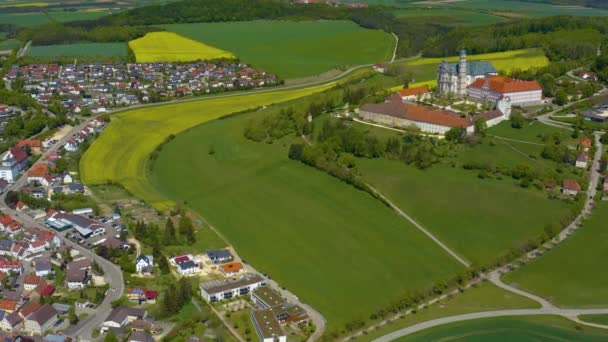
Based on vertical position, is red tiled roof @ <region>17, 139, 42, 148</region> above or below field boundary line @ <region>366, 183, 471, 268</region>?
above

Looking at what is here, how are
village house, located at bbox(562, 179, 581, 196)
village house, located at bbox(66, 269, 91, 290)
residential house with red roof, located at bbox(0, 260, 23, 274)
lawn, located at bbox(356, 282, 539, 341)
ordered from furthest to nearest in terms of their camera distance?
village house, located at bbox(562, 179, 581, 196) < residential house with red roof, located at bbox(0, 260, 23, 274) < village house, located at bbox(66, 269, 91, 290) < lawn, located at bbox(356, 282, 539, 341)

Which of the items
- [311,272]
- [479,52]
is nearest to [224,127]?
[311,272]

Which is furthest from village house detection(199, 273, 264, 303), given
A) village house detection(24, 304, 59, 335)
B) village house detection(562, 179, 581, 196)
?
village house detection(562, 179, 581, 196)

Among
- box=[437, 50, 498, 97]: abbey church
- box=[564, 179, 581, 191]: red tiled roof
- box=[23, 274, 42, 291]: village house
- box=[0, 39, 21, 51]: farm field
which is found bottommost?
box=[0, 39, 21, 51]: farm field

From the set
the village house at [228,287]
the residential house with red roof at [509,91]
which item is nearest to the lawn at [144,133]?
the village house at [228,287]

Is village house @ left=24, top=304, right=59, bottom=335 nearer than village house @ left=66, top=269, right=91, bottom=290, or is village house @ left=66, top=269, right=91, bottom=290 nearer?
village house @ left=24, top=304, right=59, bottom=335

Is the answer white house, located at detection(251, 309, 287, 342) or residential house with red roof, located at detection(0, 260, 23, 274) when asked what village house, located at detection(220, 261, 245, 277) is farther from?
residential house with red roof, located at detection(0, 260, 23, 274)

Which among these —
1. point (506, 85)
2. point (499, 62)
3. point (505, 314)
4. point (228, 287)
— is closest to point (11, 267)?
point (228, 287)
